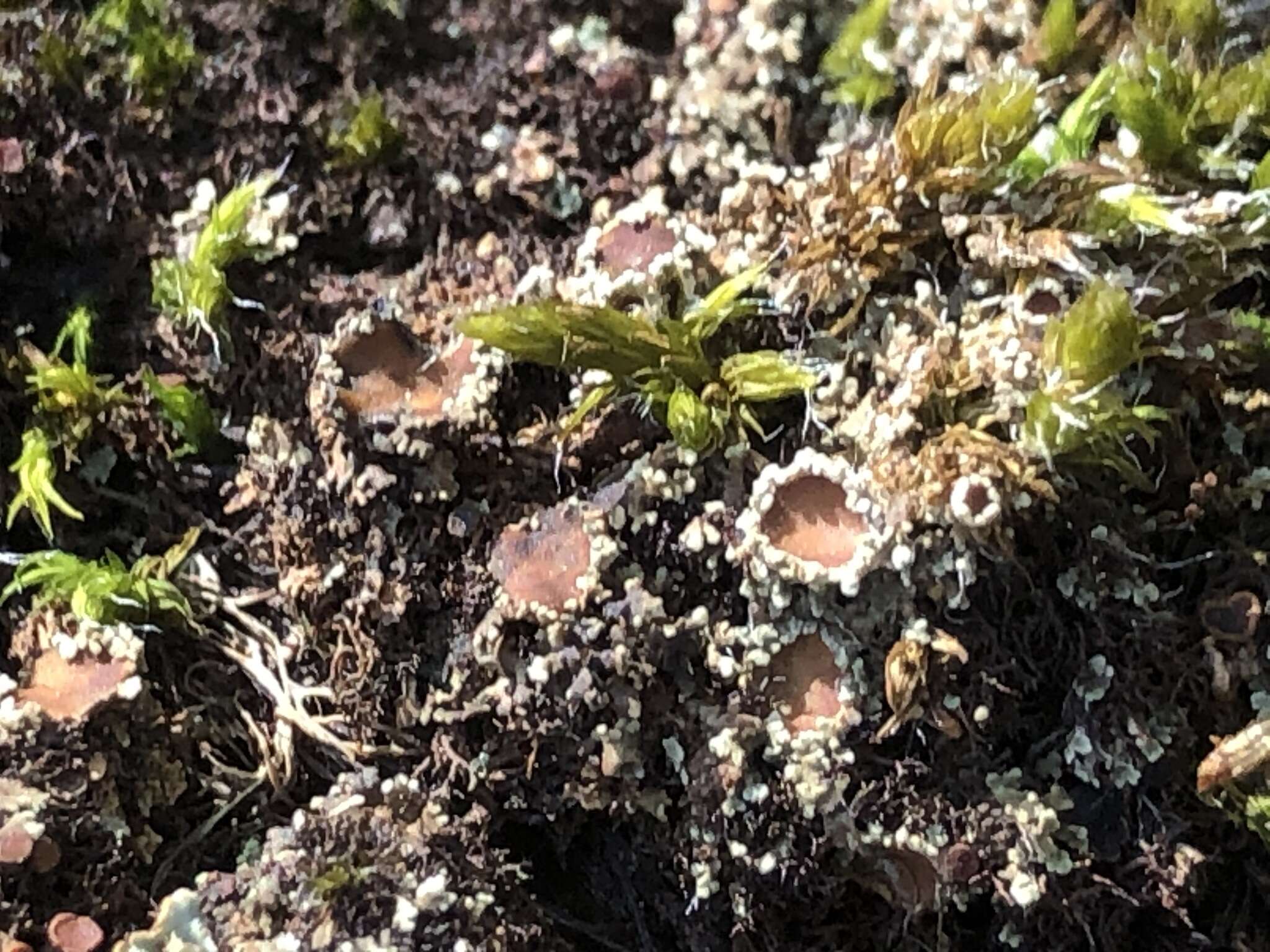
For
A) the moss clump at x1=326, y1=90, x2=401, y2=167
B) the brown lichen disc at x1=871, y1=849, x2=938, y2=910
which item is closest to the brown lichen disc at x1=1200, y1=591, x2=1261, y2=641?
the brown lichen disc at x1=871, y1=849, x2=938, y2=910

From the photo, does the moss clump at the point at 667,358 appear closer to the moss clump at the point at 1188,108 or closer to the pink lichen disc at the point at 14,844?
the moss clump at the point at 1188,108

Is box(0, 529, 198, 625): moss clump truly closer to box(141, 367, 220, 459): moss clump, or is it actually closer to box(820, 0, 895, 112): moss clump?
box(141, 367, 220, 459): moss clump

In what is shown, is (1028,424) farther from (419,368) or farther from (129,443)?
(129,443)

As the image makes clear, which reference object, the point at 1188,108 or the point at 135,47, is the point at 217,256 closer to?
the point at 135,47

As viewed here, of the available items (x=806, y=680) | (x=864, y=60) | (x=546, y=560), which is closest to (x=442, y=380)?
(x=546, y=560)

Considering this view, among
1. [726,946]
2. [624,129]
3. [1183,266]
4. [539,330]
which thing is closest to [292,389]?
[539,330]
